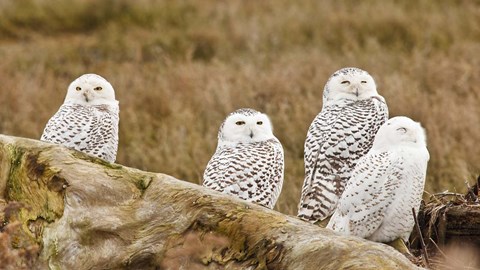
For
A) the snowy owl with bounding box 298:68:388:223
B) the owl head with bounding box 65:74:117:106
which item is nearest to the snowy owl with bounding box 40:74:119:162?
the owl head with bounding box 65:74:117:106

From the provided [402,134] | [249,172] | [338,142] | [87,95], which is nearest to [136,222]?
[249,172]

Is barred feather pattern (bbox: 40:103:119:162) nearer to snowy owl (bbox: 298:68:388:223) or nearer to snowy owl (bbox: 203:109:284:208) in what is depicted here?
snowy owl (bbox: 203:109:284:208)

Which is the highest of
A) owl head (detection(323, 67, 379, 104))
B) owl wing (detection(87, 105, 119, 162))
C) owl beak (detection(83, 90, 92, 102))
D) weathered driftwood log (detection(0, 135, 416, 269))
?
owl head (detection(323, 67, 379, 104))

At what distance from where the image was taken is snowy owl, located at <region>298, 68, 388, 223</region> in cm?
526

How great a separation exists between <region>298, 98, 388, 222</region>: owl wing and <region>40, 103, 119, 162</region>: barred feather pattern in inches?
40.4

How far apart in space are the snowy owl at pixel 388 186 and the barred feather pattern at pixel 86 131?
1.35 metres

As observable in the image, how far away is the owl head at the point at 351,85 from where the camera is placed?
5.55 metres

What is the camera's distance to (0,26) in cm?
1420

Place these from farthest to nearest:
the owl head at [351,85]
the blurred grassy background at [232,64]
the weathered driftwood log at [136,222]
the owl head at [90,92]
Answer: the blurred grassy background at [232,64] < the owl head at [90,92] < the owl head at [351,85] < the weathered driftwood log at [136,222]

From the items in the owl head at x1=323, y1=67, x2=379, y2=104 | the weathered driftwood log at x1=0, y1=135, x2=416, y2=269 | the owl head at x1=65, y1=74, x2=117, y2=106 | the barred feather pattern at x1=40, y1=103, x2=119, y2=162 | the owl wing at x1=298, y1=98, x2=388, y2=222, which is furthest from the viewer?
the owl head at x1=65, y1=74, x2=117, y2=106

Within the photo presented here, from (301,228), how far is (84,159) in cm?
104

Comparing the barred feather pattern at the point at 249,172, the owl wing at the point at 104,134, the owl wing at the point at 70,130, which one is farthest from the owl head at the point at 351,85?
the owl wing at the point at 70,130

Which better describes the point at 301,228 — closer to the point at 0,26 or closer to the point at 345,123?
the point at 345,123

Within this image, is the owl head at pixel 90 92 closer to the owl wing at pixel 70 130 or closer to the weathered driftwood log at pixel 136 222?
the owl wing at pixel 70 130
